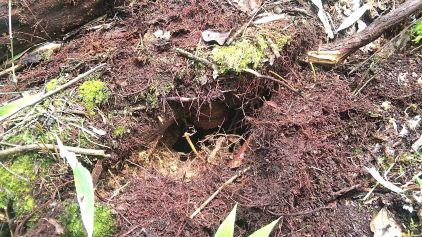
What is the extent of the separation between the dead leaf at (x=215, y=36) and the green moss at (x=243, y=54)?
0.11 ft

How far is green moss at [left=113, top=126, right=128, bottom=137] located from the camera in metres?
1.77

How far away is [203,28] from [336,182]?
89 centimetres

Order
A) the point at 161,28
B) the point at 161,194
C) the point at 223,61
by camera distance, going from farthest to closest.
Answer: the point at 161,28 < the point at 223,61 < the point at 161,194

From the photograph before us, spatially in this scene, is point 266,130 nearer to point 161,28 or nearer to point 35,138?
point 161,28

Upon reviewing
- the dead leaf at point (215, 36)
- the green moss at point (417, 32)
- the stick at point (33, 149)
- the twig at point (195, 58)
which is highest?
the dead leaf at point (215, 36)

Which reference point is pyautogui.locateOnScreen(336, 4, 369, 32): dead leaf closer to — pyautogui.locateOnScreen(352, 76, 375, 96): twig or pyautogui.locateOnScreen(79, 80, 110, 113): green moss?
pyautogui.locateOnScreen(352, 76, 375, 96): twig

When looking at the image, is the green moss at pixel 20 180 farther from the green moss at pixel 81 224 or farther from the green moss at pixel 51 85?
the green moss at pixel 51 85

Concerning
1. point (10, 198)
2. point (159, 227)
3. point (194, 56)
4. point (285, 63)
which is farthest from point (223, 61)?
point (10, 198)

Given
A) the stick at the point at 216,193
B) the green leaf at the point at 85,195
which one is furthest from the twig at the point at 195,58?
the green leaf at the point at 85,195

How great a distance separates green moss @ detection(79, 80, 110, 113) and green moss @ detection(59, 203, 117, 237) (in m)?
0.42

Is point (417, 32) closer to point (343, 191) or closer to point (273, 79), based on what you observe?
point (273, 79)

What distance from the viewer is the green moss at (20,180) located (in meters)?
1.57

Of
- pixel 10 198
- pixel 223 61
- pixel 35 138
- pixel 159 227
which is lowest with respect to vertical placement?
pixel 159 227

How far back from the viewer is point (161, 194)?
5.61 ft
